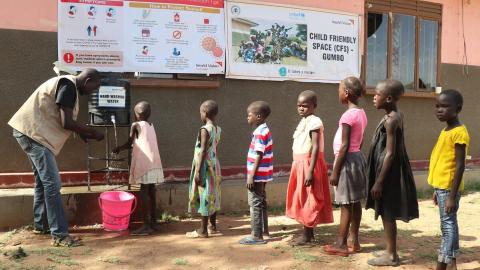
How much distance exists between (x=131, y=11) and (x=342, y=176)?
3352mm

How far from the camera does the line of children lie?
12.1 ft

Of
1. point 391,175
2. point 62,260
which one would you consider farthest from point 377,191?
point 62,260

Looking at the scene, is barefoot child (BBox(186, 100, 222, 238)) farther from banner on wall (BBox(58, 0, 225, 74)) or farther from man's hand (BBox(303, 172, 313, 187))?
banner on wall (BBox(58, 0, 225, 74))

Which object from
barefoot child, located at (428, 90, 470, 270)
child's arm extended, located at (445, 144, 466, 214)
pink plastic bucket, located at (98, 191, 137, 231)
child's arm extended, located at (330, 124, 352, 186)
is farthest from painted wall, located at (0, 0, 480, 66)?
child's arm extended, located at (445, 144, 466, 214)

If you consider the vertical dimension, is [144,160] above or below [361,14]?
below

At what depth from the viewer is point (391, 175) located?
13.0 feet

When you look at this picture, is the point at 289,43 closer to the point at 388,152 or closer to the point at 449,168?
the point at 388,152

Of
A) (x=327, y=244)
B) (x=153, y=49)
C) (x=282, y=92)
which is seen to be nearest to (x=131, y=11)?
(x=153, y=49)

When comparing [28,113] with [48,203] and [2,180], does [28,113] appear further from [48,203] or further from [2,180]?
[2,180]

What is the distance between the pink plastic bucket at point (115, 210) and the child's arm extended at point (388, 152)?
257cm

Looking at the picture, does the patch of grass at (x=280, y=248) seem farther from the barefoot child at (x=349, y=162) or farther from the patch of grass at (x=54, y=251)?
the patch of grass at (x=54, y=251)

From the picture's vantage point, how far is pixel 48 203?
4520 millimetres

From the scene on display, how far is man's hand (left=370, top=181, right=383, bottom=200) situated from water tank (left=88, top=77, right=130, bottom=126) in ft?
9.50

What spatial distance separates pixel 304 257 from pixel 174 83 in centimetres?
287
